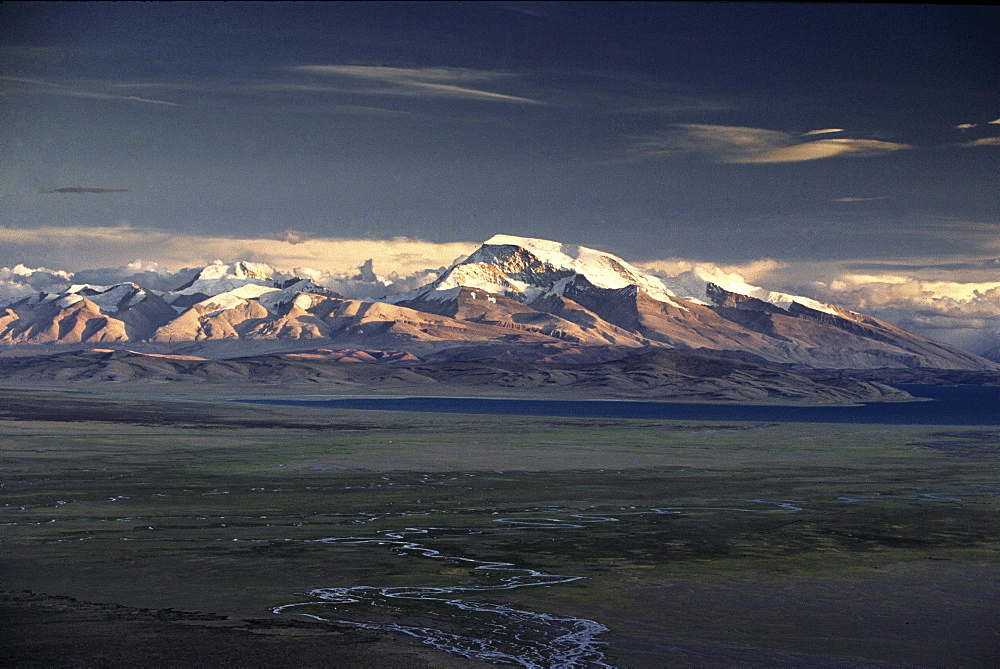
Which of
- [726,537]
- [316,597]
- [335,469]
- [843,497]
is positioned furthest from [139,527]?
[843,497]

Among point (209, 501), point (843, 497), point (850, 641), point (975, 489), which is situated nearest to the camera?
point (850, 641)

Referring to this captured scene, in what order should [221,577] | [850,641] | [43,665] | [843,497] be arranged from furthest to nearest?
[843,497]
[221,577]
[850,641]
[43,665]

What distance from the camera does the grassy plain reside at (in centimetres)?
2514

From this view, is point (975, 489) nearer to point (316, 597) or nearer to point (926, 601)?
point (926, 601)

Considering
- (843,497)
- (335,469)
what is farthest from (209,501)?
(843,497)

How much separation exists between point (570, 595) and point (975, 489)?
3421 centimetres

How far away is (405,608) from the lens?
28.2 meters

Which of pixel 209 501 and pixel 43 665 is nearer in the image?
pixel 43 665

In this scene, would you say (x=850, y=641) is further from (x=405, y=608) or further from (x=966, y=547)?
(x=966, y=547)

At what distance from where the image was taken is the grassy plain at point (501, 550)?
2514 centimetres

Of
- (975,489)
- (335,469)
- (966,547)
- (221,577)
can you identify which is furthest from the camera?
(335,469)

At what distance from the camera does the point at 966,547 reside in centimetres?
3812

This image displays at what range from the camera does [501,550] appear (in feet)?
119

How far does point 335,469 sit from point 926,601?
129 ft
